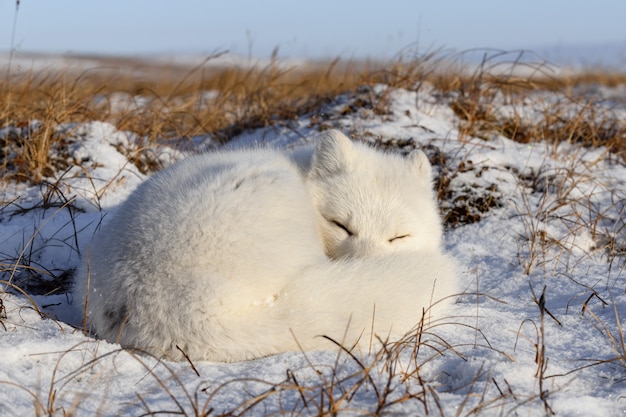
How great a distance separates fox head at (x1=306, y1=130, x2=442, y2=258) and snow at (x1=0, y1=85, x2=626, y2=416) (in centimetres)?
43

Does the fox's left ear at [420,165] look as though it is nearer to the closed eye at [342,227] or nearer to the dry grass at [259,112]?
the closed eye at [342,227]

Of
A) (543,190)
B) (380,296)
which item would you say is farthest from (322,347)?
(543,190)

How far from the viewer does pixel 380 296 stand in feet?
7.23

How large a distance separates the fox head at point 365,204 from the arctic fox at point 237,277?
0.45ft

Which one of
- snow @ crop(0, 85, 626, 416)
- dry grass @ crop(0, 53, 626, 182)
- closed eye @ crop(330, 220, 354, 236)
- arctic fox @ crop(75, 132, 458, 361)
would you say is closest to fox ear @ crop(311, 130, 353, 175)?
closed eye @ crop(330, 220, 354, 236)

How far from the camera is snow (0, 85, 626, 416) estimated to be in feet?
5.88

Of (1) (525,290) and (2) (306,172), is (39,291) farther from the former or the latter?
(1) (525,290)

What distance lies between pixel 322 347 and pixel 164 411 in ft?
2.29

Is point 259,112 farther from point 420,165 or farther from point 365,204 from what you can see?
point 365,204

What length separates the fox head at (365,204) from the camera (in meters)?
2.77

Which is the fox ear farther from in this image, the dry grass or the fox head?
the dry grass

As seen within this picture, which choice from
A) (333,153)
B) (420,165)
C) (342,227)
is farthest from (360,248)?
(420,165)

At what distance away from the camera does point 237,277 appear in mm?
2086

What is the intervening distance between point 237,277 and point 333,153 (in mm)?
1097
